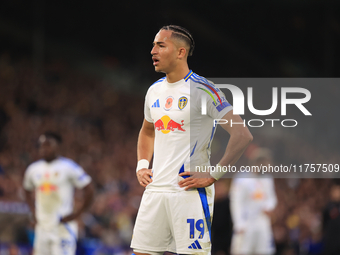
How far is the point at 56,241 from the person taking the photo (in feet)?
20.5

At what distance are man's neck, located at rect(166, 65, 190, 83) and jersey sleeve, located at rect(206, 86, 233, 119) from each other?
0.90ft

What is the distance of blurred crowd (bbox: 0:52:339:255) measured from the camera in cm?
1035

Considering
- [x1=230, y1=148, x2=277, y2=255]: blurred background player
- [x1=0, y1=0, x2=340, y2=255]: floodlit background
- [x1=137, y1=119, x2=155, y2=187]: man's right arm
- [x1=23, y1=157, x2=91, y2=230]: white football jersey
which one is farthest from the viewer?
[x1=0, y1=0, x2=340, y2=255]: floodlit background

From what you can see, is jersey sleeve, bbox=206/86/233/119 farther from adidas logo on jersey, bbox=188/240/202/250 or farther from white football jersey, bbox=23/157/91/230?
white football jersey, bbox=23/157/91/230

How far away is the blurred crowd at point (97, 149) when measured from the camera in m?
10.4

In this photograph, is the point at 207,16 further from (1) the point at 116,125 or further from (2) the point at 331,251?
(2) the point at 331,251

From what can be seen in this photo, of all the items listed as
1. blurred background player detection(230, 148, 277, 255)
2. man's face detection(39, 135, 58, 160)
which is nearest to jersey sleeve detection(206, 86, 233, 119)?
man's face detection(39, 135, 58, 160)

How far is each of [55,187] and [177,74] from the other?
Result: 138 inches

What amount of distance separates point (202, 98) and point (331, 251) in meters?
5.31

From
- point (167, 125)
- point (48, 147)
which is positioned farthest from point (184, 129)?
point (48, 147)

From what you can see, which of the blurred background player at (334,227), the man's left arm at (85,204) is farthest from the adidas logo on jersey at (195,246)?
the blurred background player at (334,227)

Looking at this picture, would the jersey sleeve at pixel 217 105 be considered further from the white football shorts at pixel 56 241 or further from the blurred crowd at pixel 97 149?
the blurred crowd at pixel 97 149

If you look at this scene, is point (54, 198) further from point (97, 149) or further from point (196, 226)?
point (97, 149)

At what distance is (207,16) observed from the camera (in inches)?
816
